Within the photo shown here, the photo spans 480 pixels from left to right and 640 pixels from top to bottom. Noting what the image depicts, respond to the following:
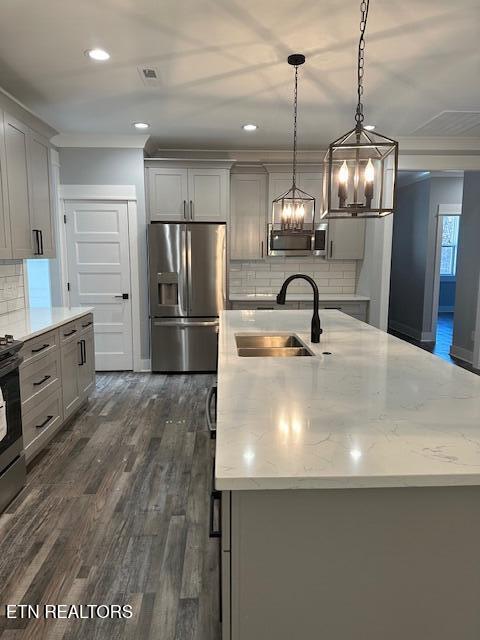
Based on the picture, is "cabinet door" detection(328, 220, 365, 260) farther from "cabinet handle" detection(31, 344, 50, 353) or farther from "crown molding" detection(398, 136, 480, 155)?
"cabinet handle" detection(31, 344, 50, 353)

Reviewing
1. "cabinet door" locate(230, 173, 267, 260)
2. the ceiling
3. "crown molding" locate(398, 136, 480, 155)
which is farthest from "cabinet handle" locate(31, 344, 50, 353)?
"crown molding" locate(398, 136, 480, 155)

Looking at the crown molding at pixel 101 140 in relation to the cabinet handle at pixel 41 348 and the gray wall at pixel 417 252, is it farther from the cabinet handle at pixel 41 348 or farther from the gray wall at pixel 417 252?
the gray wall at pixel 417 252

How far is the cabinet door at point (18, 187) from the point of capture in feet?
10.1

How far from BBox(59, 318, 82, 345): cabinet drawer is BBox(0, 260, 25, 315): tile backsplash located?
610mm

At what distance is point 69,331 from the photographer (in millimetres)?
3363

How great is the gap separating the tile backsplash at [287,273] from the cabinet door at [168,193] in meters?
1.02

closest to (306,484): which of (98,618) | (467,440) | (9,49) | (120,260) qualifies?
(467,440)

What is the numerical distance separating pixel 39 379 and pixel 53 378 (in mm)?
244

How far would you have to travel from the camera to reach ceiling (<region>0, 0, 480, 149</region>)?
Result: 7.51 ft

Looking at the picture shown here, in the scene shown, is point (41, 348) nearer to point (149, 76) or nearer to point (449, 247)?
point (149, 76)

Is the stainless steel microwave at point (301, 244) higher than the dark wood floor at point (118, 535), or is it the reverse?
the stainless steel microwave at point (301, 244)

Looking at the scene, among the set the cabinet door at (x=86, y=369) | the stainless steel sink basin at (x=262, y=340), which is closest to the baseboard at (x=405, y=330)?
the stainless steel sink basin at (x=262, y=340)

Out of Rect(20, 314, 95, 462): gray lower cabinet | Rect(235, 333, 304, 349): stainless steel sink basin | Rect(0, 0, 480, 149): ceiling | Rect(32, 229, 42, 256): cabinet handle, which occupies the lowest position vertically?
Rect(20, 314, 95, 462): gray lower cabinet

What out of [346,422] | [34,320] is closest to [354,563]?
[346,422]
